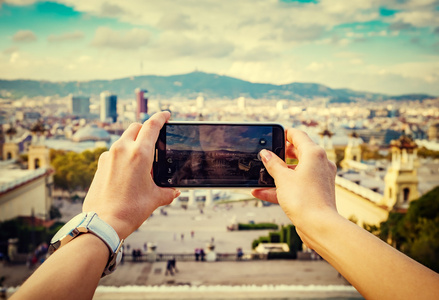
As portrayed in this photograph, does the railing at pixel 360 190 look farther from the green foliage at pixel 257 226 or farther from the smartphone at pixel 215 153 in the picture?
the smartphone at pixel 215 153

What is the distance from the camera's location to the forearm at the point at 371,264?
1.44 ft

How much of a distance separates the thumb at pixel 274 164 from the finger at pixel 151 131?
202mm

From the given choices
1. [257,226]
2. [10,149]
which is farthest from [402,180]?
[10,149]

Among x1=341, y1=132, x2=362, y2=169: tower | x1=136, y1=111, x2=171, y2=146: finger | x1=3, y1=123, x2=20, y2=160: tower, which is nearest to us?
x1=136, y1=111, x2=171, y2=146: finger

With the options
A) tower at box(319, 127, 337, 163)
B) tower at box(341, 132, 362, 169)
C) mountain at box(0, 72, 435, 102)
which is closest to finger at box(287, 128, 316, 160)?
tower at box(319, 127, 337, 163)

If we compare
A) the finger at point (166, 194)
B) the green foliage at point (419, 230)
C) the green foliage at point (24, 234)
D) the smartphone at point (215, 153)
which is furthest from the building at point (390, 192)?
the finger at point (166, 194)

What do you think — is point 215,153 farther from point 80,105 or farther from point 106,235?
point 80,105

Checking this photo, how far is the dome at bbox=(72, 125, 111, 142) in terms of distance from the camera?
17.9m

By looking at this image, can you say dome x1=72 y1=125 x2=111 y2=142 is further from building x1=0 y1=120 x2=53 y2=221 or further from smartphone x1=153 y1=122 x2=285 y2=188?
smartphone x1=153 y1=122 x2=285 y2=188

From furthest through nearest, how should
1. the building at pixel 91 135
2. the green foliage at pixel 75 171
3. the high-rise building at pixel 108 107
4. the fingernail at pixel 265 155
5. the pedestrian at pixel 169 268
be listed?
the high-rise building at pixel 108 107, the building at pixel 91 135, the green foliage at pixel 75 171, the pedestrian at pixel 169 268, the fingernail at pixel 265 155

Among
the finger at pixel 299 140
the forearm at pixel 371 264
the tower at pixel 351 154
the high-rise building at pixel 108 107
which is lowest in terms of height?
the tower at pixel 351 154

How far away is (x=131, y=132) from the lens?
Answer: 0.69 m

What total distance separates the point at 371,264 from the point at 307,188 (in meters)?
0.15

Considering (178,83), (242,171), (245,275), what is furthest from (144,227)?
(178,83)
